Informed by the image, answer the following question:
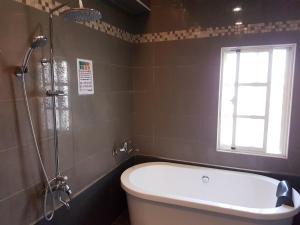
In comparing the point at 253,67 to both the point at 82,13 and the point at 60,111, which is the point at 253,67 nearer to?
the point at 82,13

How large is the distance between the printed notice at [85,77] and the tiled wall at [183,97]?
82 cm

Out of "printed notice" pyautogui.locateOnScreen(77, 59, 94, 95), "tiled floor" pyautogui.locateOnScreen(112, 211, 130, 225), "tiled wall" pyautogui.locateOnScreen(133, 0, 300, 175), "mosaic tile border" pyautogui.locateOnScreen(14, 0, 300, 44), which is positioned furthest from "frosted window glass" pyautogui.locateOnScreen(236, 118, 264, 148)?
"printed notice" pyautogui.locateOnScreen(77, 59, 94, 95)

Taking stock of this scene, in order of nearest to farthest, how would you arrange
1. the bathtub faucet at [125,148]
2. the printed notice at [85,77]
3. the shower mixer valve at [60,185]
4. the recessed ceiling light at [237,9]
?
the shower mixer valve at [60,185] < the printed notice at [85,77] < the recessed ceiling light at [237,9] < the bathtub faucet at [125,148]

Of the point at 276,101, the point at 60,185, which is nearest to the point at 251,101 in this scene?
the point at 276,101

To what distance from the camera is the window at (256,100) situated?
226 cm

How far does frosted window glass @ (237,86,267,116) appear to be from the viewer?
7.74ft

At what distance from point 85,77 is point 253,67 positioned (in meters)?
1.76

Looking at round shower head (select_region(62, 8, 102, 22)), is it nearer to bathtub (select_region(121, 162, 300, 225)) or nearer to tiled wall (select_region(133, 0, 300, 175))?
tiled wall (select_region(133, 0, 300, 175))

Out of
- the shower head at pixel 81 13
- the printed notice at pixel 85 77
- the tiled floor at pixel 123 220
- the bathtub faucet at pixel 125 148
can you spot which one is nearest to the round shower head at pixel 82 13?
the shower head at pixel 81 13

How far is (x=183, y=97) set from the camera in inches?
99.9

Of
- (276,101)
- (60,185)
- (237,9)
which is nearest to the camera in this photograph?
(60,185)

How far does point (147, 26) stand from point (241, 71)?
1.21 metres

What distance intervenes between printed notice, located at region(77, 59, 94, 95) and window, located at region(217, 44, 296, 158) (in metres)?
1.39

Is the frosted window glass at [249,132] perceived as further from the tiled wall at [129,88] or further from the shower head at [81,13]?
the shower head at [81,13]
